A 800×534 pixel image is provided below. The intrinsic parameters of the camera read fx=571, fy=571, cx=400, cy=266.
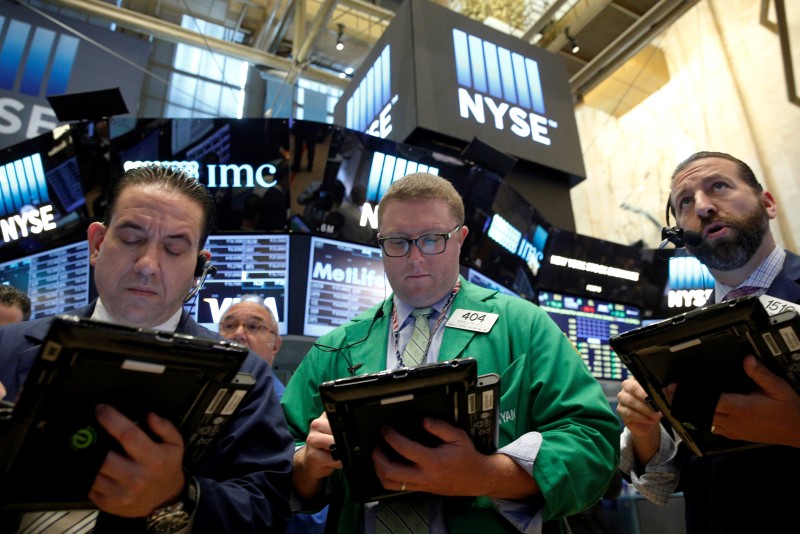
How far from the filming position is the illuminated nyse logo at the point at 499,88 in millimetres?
6289

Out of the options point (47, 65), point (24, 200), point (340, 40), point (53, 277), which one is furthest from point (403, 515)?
point (340, 40)

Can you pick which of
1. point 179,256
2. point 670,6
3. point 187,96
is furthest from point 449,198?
point 187,96

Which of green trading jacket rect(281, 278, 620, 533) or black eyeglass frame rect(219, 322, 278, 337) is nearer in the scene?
green trading jacket rect(281, 278, 620, 533)

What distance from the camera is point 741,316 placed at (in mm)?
1167

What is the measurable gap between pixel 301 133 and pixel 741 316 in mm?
3855

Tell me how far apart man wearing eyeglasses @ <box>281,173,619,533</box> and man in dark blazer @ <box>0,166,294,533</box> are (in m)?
0.14

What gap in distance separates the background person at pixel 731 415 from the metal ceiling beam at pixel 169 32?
27.0 feet

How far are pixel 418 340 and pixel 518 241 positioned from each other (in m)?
4.19

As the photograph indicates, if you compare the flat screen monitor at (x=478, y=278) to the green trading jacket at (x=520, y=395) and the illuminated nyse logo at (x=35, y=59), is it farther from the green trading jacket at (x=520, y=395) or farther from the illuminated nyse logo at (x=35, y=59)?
the illuminated nyse logo at (x=35, y=59)

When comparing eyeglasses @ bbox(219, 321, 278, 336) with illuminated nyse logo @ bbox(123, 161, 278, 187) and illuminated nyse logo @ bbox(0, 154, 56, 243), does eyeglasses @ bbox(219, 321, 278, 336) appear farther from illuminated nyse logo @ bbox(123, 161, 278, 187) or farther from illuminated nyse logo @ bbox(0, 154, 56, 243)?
illuminated nyse logo @ bbox(0, 154, 56, 243)

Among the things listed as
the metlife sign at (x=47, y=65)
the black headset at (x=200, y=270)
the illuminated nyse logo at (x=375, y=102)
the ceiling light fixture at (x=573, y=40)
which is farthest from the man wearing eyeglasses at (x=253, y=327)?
the ceiling light fixture at (x=573, y=40)

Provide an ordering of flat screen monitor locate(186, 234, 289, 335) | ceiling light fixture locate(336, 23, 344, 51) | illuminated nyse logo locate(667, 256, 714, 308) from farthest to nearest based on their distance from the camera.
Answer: ceiling light fixture locate(336, 23, 344, 51) → illuminated nyse logo locate(667, 256, 714, 308) → flat screen monitor locate(186, 234, 289, 335)

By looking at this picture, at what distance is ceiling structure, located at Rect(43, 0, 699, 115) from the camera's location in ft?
28.5

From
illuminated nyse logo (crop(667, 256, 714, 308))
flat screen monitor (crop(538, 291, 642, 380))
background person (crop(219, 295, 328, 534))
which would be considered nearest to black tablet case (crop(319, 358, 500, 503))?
background person (crop(219, 295, 328, 534))
